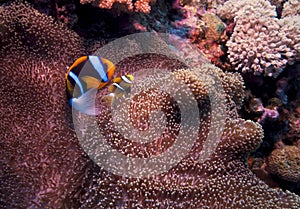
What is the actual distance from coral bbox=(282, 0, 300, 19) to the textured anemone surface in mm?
1435

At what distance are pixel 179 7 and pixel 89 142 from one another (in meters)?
1.72

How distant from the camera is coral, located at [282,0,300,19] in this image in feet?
9.93

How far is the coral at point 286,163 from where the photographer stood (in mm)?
2842

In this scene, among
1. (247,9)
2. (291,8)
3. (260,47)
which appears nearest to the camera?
(260,47)

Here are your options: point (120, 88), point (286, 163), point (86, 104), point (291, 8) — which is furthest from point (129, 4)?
point (286, 163)

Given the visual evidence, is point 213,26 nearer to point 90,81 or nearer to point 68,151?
point 90,81

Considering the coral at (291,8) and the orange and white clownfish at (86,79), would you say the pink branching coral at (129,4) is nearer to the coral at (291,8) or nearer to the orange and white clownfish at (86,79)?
the orange and white clownfish at (86,79)

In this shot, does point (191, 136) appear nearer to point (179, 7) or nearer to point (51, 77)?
point (51, 77)

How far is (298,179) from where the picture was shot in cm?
286

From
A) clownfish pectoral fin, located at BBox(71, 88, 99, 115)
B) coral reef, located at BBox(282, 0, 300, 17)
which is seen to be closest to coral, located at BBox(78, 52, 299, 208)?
clownfish pectoral fin, located at BBox(71, 88, 99, 115)

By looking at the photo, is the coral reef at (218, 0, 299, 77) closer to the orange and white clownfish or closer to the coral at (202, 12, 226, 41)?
the coral at (202, 12, 226, 41)

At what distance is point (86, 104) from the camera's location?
2.00 meters

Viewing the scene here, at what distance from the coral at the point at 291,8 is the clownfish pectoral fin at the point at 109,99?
212 cm

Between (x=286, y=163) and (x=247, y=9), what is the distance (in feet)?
4.86
